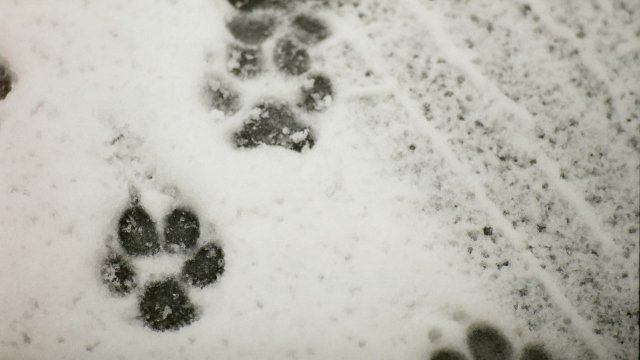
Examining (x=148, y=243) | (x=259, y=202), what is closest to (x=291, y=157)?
(x=259, y=202)

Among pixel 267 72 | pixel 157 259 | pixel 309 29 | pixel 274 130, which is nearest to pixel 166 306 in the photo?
pixel 157 259

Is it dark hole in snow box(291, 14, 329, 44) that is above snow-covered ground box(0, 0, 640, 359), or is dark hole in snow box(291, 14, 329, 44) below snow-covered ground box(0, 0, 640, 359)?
above

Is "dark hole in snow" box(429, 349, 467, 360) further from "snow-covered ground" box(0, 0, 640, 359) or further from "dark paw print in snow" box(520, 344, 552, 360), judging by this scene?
"dark paw print in snow" box(520, 344, 552, 360)

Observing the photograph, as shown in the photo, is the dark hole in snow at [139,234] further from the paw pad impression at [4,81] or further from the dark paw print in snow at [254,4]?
the dark paw print in snow at [254,4]

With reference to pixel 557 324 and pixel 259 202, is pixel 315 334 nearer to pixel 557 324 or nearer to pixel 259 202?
pixel 259 202

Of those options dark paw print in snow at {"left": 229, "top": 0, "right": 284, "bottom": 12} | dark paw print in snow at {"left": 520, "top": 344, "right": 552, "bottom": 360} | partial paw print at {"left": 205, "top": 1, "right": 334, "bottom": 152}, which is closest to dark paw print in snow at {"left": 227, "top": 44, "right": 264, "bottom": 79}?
partial paw print at {"left": 205, "top": 1, "right": 334, "bottom": 152}

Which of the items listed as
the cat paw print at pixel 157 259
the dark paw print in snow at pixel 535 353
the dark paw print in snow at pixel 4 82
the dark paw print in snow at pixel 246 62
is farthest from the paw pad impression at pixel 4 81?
the dark paw print in snow at pixel 535 353
